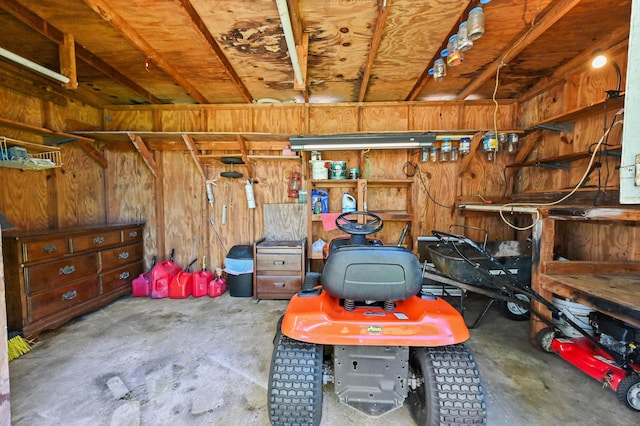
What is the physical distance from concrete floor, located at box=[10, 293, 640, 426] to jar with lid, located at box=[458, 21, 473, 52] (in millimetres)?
2465

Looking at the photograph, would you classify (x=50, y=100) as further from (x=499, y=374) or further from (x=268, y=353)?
(x=499, y=374)

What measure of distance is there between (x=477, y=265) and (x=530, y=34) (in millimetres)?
1933

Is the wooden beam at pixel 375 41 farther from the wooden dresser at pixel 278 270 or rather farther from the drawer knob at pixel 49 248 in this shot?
the drawer knob at pixel 49 248

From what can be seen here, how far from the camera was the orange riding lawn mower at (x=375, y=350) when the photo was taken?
1.20 meters

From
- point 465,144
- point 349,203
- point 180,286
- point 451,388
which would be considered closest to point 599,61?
point 465,144

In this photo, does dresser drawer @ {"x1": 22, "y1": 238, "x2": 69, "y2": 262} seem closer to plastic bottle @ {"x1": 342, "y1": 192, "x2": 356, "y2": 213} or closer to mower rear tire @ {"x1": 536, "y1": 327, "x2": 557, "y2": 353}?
plastic bottle @ {"x1": 342, "y1": 192, "x2": 356, "y2": 213}

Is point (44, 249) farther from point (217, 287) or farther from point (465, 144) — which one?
point (465, 144)

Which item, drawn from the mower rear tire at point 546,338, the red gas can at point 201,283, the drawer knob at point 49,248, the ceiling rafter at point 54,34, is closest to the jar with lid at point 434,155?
the mower rear tire at point 546,338

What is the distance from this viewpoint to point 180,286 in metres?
3.30

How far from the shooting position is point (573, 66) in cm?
254

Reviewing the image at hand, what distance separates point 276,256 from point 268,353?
1.24 m

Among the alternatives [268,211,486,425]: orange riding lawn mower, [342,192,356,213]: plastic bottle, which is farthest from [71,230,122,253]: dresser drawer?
[342,192,356,213]: plastic bottle

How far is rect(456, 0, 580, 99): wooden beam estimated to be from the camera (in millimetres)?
1789

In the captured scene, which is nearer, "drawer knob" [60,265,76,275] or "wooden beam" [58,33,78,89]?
"wooden beam" [58,33,78,89]
